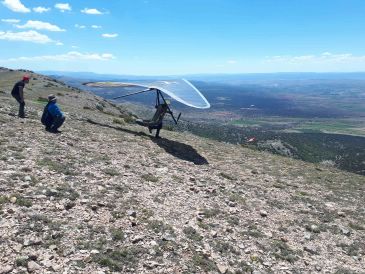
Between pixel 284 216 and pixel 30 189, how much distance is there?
10.4m

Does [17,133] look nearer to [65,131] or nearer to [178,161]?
[65,131]

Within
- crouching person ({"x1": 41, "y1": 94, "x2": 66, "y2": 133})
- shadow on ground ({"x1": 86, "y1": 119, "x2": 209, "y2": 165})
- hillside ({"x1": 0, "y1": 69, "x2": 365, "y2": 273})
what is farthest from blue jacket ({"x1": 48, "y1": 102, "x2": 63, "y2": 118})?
shadow on ground ({"x1": 86, "y1": 119, "x2": 209, "y2": 165})

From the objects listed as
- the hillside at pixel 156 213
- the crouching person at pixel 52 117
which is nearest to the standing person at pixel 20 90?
the hillside at pixel 156 213

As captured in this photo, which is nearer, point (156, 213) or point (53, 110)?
point (156, 213)

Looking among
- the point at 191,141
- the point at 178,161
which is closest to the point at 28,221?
the point at 178,161

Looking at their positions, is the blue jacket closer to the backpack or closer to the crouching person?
the crouching person

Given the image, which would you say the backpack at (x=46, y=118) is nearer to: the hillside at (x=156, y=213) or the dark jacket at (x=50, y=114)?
the dark jacket at (x=50, y=114)

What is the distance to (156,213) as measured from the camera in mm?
14133

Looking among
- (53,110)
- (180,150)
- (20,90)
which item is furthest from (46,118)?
(180,150)

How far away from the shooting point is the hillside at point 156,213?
1080 centimetres

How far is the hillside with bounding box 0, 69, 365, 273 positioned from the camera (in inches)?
425

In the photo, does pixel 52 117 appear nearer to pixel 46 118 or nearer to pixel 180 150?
pixel 46 118

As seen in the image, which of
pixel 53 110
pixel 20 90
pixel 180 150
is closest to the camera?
pixel 53 110

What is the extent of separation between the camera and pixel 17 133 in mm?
21328
